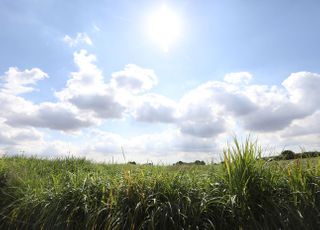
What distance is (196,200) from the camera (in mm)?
4887

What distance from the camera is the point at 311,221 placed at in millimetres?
4453

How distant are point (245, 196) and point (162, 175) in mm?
1370

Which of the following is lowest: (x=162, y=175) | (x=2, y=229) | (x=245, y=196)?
(x=2, y=229)

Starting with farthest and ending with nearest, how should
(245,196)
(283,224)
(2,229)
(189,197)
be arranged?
(2,229) < (189,197) < (245,196) < (283,224)

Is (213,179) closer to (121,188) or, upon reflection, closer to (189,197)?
(189,197)

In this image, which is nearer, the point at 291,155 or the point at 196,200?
the point at 196,200

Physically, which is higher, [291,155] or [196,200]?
[291,155]

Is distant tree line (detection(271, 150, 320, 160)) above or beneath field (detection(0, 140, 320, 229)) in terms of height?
above

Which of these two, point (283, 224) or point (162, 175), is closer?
point (283, 224)

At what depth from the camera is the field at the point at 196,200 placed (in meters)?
4.53

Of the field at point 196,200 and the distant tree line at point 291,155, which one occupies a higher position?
the distant tree line at point 291,155

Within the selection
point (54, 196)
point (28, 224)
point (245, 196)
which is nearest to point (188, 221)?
point (245, 196)

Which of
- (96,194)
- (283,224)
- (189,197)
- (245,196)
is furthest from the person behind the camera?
(96,194)

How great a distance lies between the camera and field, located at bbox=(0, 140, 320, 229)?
4.53 m
